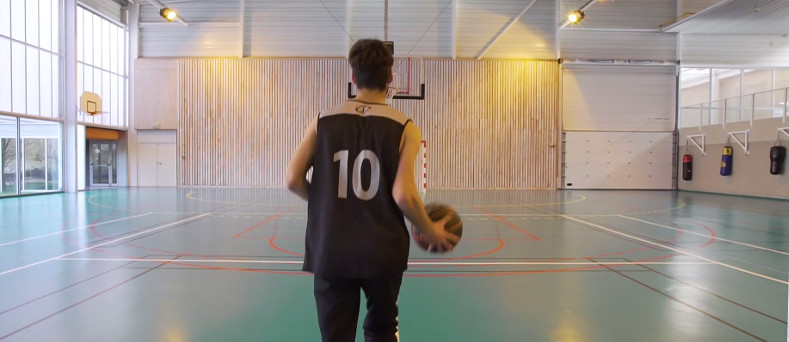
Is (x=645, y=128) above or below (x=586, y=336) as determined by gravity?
above

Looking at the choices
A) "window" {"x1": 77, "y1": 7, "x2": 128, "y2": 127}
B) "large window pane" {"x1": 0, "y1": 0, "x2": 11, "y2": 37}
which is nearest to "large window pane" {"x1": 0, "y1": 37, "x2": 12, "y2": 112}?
"large window pane" {"x1": 0, "y1": 0, "x2": 11, "y2": 37}

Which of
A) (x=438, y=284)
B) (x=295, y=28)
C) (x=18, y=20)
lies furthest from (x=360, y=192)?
(x=295, y=28)

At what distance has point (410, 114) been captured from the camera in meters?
21.9

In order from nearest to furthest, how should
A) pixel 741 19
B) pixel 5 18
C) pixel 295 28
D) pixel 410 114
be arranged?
1. pixel 5 18
2. pixel 741 19
3. pixel 295 28
4. pixel 410 114

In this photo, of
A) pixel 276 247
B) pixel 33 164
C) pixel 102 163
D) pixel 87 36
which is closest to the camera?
pixel 276 247

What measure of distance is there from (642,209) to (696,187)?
36.5 feet

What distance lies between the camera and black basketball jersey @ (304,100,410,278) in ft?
5.80

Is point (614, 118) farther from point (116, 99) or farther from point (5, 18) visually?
point (5, 18)

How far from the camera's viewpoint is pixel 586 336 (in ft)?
10.9

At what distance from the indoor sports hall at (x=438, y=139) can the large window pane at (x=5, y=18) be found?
6cm

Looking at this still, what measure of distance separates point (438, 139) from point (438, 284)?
1756 cm

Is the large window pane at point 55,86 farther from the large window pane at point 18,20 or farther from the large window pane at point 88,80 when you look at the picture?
the large window pane at point 18,20

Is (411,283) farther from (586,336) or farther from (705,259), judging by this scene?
(705,259)

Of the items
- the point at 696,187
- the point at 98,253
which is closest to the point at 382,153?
the point at 98,253
